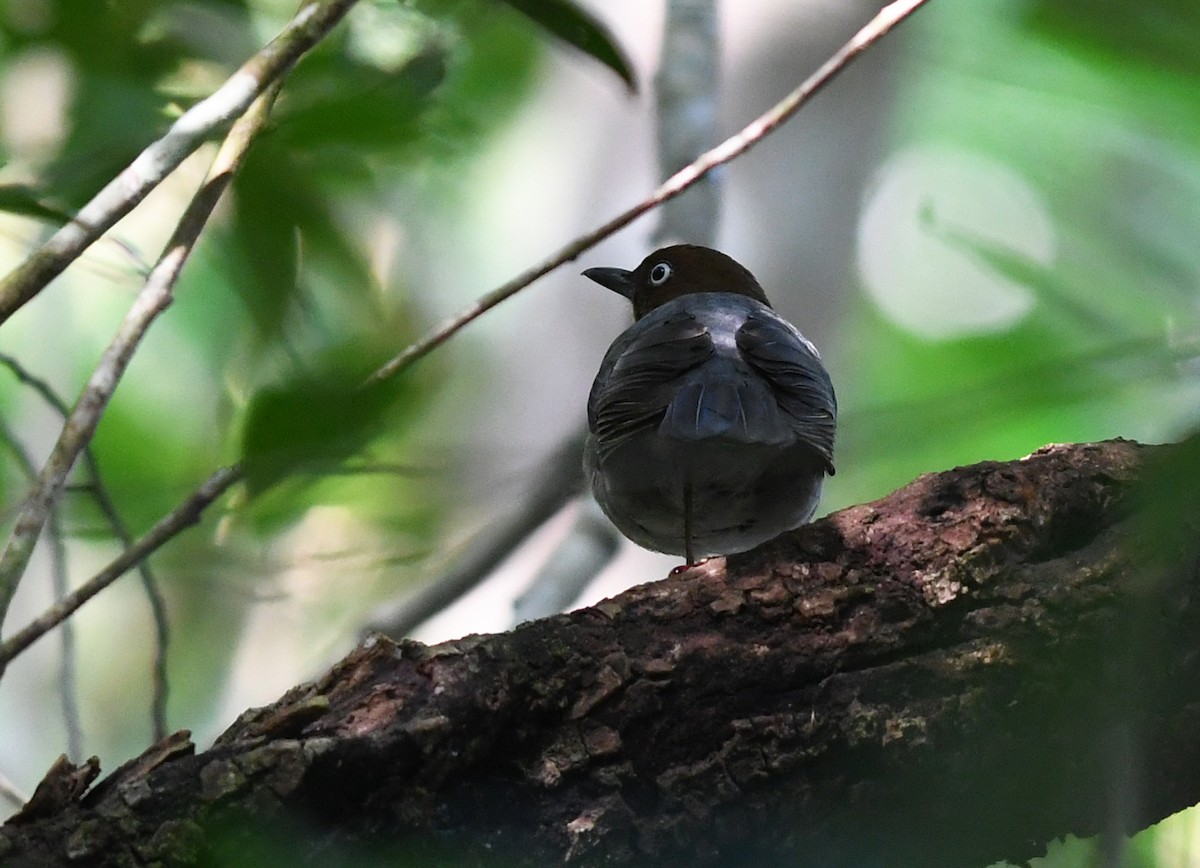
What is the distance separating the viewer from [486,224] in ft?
23.3

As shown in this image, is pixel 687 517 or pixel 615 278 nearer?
pixel 687 517

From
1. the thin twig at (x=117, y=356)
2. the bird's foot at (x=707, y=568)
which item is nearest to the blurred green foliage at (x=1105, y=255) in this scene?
the bird's foot at (x=707, y=568)

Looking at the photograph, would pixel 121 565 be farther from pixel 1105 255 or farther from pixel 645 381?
pixel 1105 255

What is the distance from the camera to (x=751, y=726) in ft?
7.45

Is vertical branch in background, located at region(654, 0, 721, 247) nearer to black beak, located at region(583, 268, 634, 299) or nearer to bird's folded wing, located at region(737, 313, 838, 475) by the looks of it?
black beak, located at region(583, 268, 634, 299)

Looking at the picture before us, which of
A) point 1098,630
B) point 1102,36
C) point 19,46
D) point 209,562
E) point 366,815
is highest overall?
point 19,46

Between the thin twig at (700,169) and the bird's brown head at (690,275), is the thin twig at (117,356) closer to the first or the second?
the thin twig at (700,169)

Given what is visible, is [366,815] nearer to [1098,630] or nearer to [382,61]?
[1098,630]

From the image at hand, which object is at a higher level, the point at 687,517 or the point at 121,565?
the point at 121,565

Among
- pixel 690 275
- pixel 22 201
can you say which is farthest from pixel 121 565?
pixel 690 275

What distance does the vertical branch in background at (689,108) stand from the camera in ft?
16.2

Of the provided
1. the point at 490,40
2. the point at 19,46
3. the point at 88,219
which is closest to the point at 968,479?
the point at 88,219

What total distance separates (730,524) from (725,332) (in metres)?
0.58

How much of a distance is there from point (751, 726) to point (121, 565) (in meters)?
1.30
